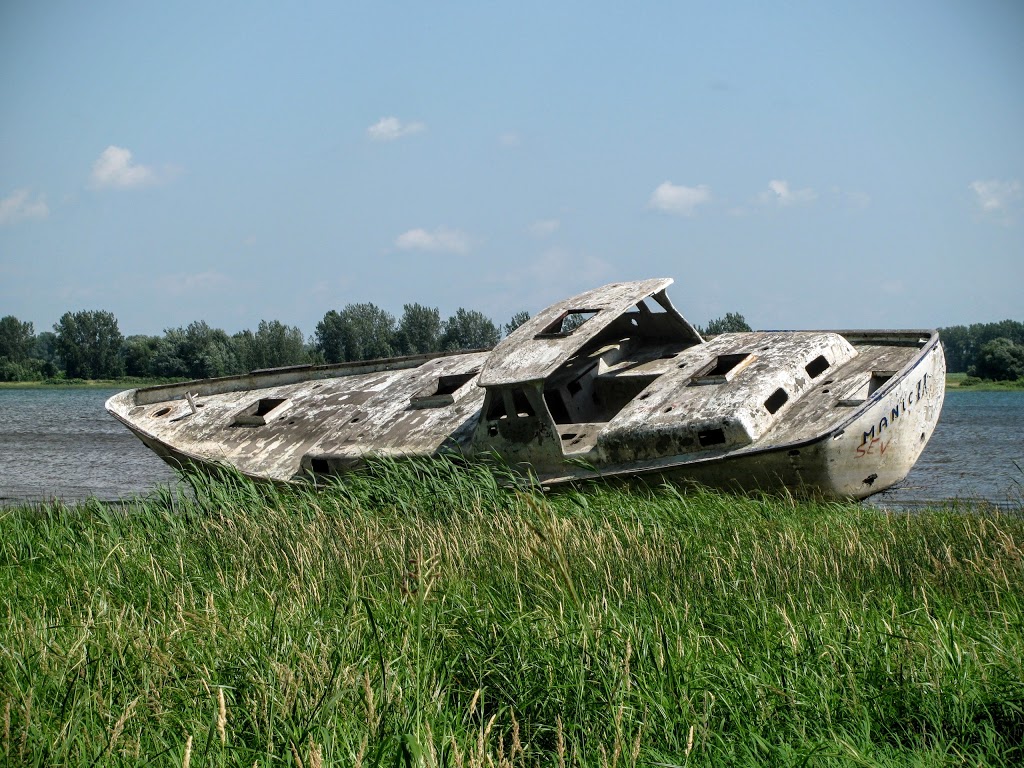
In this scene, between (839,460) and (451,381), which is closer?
(839,460)

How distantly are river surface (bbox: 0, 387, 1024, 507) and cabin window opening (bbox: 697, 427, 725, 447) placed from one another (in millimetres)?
2920

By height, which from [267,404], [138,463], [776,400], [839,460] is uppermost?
[267,404]

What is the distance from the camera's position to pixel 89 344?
274 feet

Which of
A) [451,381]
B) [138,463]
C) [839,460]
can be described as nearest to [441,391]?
[451,381]

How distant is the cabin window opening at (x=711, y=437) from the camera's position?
11320 millimetres

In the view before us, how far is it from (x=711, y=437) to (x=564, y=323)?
11.3 feet

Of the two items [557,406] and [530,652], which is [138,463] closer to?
[557,406]

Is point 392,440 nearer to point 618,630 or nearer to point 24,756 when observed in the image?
point 618,630

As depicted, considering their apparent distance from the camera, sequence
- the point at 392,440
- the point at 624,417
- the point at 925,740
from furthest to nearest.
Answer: the point at 392,440, the point at 624,417, the point at 925,740

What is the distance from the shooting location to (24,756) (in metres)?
4.12

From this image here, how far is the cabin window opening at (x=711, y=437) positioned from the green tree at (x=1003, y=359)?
5434 cm

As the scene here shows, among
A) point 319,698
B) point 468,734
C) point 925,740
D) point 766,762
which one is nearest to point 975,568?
point 925,740

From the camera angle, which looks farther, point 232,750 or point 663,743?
point 663,743

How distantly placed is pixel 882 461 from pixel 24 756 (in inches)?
364
